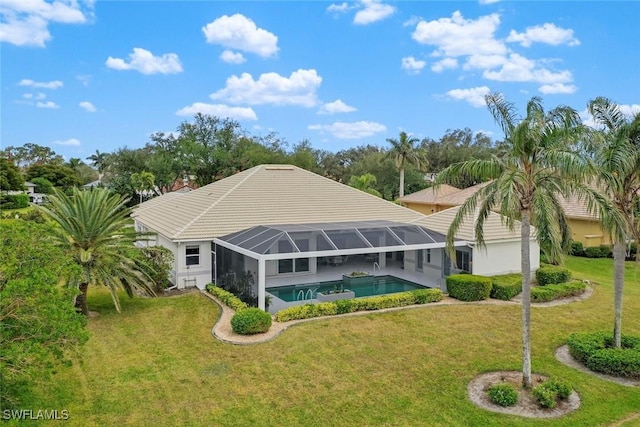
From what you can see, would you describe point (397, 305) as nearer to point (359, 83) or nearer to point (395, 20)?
point (395, 20)

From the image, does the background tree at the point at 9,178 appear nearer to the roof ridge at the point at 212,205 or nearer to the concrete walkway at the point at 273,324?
the roof ridge at the point at 212,205

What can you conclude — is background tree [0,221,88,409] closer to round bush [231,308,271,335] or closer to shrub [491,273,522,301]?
round bush [231,308,271,335]

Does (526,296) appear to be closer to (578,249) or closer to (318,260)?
(318,260)

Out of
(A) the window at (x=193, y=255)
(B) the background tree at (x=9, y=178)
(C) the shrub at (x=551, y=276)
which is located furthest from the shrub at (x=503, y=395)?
(B) the background tree at (x=9, y=178)

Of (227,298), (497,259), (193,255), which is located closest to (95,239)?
(227,298)

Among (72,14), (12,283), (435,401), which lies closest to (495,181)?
(435,401)

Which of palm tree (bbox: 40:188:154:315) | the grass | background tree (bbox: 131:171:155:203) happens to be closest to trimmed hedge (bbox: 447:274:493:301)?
the grass
